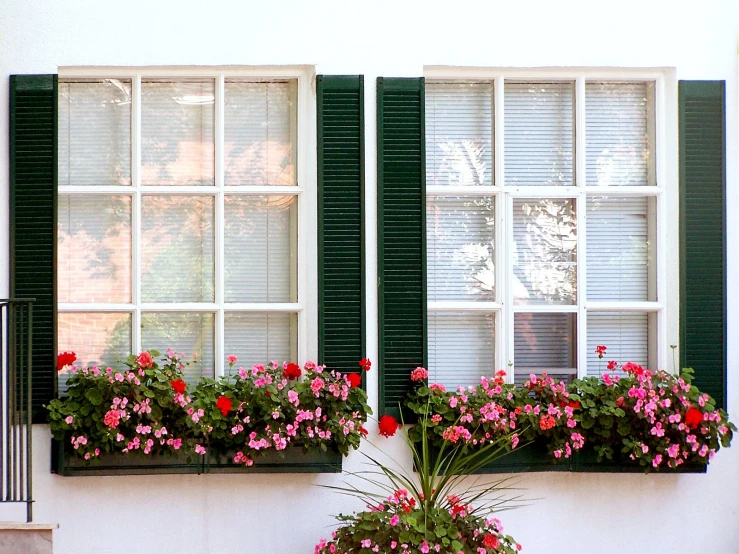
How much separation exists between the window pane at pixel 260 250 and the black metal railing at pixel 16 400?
3.33 feet

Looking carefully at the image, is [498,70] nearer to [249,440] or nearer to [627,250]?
[627,250]

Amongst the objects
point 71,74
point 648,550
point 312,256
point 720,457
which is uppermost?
point 71,74

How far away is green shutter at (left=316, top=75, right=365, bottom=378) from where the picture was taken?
4910 mm

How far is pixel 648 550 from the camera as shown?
16.5 ft

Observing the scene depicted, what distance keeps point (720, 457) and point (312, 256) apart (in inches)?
90.9

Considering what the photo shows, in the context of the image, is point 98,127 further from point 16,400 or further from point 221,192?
point 16,400

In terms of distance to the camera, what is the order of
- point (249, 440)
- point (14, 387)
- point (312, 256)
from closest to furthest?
point (14, 387) < point (249, 440) < point (312, 256)

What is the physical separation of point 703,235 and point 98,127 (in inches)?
122

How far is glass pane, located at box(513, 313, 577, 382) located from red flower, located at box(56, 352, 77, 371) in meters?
2.19

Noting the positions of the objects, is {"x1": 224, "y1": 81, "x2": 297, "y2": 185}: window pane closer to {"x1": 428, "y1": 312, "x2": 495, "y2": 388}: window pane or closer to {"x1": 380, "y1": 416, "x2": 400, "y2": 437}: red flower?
{"x1": 428, "y1": 312, "x2": 495, "y2": 388}: window pane

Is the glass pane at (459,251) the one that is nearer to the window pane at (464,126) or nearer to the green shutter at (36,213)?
the window pane at (464,126)

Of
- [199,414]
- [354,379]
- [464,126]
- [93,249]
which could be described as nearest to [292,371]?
[354,379]

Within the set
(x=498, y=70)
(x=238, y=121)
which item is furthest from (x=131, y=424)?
(x=498, y=70)

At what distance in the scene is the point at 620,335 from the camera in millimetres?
5195
